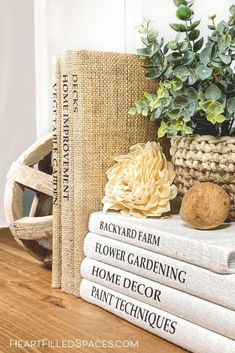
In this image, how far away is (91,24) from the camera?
1376 millimetres

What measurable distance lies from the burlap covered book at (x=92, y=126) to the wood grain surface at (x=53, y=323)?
0.06 m

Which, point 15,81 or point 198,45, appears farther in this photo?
point 15,81

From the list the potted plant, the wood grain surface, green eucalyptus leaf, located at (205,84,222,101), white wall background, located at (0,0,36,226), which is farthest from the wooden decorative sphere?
white wall background, located at (0,0,36,226)

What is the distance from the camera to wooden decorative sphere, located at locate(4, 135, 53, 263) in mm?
1077

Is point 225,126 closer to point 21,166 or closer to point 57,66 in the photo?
point 57,66

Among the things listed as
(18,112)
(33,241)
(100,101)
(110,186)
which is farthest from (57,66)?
(18,112)

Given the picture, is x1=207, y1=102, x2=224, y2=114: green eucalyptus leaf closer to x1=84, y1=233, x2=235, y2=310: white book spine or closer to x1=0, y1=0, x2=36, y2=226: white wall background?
x1=84, y1=233, x2=235, y2=310: white book spine

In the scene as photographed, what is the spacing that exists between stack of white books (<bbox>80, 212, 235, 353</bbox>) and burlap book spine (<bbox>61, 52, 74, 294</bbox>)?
0.16 ft

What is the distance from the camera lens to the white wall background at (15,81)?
161cm

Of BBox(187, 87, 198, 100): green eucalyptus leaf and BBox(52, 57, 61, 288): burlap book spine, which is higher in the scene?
BBox(187, 87, 198, 100): green eucalyptus leaf

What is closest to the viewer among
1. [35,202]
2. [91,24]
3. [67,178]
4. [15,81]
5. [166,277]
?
[166,277]

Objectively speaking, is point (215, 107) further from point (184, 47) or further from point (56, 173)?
point (56, 173)

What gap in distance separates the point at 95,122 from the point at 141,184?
0.43 feet

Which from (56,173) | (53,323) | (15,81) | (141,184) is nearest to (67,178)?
(56,173)
